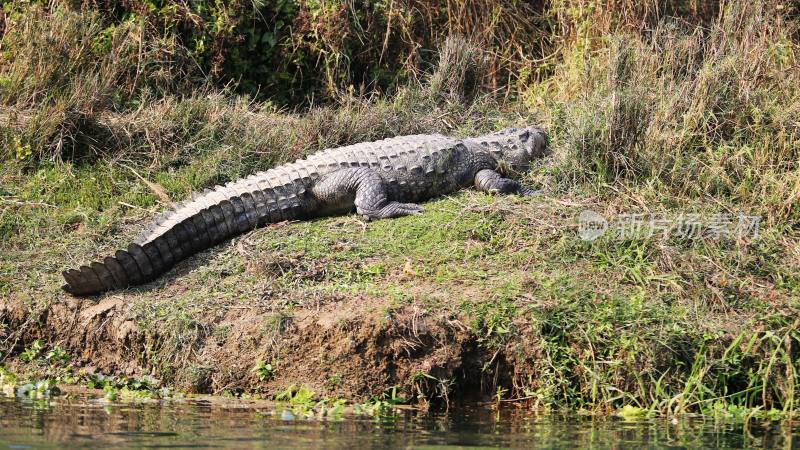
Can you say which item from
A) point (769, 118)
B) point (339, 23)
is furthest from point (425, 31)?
point (769, 118)

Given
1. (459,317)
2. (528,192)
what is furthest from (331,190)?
(459,317)

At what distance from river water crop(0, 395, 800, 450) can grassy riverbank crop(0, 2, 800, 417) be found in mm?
359

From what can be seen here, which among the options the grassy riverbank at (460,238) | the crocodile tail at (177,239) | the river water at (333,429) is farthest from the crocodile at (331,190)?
the river water at (333,429)

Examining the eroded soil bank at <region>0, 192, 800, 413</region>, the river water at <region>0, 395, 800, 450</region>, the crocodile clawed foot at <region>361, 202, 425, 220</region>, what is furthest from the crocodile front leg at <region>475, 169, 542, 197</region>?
the river water at <region>0, 395, 800, 450</region>

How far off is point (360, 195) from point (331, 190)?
22cm

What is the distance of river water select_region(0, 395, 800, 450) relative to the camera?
4.80 meters

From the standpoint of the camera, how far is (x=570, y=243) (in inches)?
277

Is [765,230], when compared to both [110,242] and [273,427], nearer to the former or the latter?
[273,427]

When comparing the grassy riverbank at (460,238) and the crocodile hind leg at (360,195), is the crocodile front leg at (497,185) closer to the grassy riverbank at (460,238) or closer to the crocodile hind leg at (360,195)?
the grassy riverbank at (460,238)

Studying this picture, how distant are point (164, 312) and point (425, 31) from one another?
495 centimetres

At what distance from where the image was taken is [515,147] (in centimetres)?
886

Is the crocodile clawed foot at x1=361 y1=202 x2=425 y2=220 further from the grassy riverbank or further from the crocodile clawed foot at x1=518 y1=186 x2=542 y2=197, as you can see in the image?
the crocodile clawed foot at x1=518 y1=186 x2=542 y2=197

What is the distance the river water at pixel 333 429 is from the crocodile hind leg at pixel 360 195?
242 cm

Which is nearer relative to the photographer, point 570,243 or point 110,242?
point 570,243
